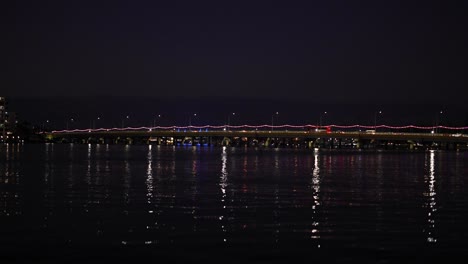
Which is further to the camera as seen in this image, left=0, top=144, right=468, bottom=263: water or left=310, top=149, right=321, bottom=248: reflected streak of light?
left=310, top=149, right=321, bottom=248: reflected streak of light

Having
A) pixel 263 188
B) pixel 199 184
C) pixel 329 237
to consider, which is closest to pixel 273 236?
pixel 329 237

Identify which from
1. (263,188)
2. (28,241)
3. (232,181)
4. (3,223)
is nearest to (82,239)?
(28,241)

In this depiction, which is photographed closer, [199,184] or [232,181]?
[199,184]

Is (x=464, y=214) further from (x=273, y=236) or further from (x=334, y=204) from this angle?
(x=273, y=236)

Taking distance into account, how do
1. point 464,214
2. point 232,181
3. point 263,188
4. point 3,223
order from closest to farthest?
point 3,223 < point 464,214 < point 263,188 < point 232,181

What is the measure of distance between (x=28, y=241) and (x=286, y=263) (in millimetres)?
6641

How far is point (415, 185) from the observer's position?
39.7 m

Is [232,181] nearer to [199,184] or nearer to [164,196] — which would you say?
[199,184]

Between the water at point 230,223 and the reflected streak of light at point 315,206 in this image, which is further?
the reflected streak of light at point 315,206

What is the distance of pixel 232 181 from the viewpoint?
4141cm

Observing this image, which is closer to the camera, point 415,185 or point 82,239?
point 82,239

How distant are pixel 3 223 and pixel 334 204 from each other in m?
12.5

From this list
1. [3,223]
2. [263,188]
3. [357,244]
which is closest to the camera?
[357,244]

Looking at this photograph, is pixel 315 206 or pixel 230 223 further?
pixel 315 206
